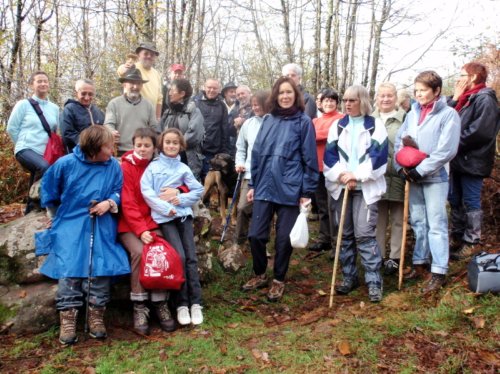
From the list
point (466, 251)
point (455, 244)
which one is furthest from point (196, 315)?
point (455, 244)

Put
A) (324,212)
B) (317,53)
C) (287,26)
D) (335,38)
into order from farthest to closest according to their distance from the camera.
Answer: (287,26), (335,38), (317,53), (324,212)

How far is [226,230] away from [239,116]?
2123 mm

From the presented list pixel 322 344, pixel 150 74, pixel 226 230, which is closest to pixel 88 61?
pixel 150 74

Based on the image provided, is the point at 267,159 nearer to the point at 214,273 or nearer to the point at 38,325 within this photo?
the point at 214,273

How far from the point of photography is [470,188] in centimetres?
539

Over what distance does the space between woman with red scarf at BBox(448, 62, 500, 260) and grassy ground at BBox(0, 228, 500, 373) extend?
93 cm

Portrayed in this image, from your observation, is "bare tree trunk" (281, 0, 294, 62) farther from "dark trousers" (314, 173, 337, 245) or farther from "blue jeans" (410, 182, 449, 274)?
"blue jeans" (410, 182, 449, 274)

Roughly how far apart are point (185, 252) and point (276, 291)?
1.23m

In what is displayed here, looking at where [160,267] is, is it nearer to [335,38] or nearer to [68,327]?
[68,327]

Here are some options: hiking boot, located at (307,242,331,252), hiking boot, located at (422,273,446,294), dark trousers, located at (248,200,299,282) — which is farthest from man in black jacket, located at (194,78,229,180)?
hiking boot, located at (422,273,446,294)

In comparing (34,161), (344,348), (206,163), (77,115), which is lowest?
(344,348)

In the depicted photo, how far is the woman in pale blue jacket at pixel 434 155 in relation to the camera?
4.58 metres

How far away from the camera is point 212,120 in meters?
7.12

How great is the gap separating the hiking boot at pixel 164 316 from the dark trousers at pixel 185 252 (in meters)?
0.17
